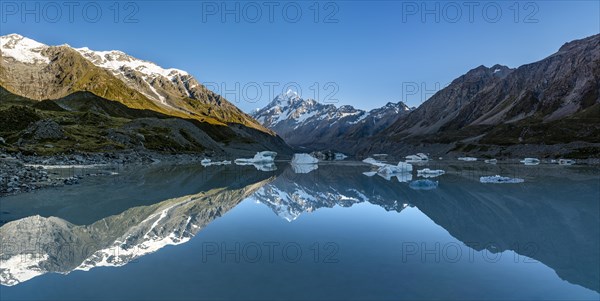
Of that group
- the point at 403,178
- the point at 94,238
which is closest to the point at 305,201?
the point at 94,238

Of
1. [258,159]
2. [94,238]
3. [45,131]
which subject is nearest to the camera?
[94,238]

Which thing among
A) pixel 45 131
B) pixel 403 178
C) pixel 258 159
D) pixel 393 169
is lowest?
pixel 403 178

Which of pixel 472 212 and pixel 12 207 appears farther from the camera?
pixel 472 212

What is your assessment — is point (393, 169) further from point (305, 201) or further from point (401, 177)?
point (305, 201)

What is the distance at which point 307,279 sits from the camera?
1054 cm

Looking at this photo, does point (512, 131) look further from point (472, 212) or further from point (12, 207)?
point (12, 207)

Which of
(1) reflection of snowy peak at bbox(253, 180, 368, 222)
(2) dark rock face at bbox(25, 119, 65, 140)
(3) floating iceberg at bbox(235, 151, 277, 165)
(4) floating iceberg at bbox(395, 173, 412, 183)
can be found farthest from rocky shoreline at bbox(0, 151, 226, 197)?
(3) floating iceberg at bbox(235, 151, 277, 165)

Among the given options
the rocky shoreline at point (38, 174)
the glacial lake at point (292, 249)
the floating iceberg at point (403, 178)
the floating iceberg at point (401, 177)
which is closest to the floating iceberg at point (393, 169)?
Answer: the floating iceberg at point (401, 177)

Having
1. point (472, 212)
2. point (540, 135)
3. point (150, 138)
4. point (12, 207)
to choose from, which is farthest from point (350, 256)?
point (540, 135)

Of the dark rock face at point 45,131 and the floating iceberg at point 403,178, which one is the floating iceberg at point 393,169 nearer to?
the floating iceberg at point 403,178

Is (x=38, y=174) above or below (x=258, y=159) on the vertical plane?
below

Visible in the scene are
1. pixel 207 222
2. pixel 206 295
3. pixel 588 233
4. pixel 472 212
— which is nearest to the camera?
pixel 206 295

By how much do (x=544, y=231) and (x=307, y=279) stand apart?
13476 mm

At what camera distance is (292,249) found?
46.5ft
